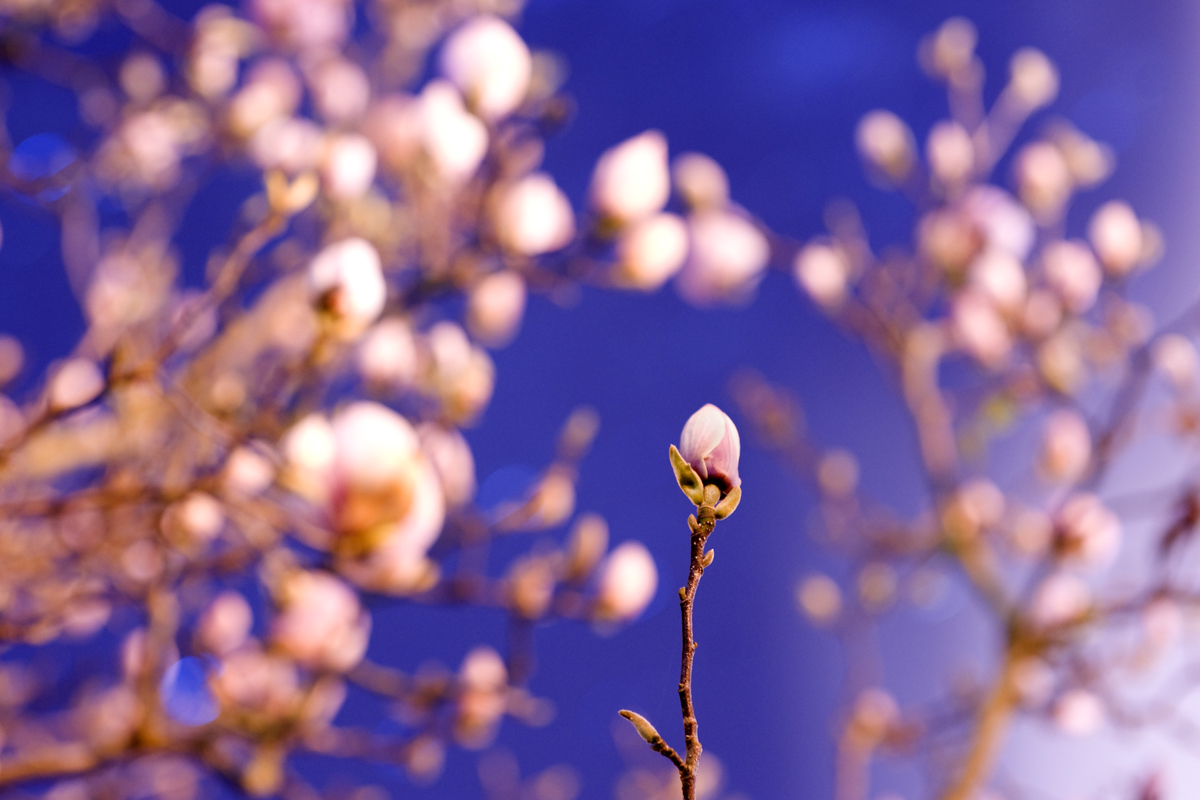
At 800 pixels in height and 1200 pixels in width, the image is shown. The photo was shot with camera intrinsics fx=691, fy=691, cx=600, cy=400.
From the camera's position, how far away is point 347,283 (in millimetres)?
318

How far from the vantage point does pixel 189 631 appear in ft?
2.02

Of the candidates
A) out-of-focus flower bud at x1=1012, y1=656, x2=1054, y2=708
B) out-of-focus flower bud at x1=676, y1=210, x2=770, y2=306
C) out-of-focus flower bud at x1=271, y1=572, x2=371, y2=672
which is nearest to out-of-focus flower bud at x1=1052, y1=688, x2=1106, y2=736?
out-of-focus flower bud at x1=1012, y1=656, x2=1054, y2=708

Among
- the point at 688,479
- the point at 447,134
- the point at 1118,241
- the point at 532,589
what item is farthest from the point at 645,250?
the point at 1118,241

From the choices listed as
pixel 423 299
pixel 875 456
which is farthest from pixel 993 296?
pixel 875 456

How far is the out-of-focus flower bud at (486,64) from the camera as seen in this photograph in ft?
1.63

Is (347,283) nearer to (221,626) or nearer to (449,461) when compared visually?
(449,461)

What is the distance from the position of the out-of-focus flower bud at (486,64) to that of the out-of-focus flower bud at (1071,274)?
774 mm

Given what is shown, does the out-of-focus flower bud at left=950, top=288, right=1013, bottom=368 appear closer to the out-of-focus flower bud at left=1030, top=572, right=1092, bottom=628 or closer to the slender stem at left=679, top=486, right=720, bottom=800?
the out-of-focus flower bud at left=1030, top=572, right=1092, bottom=628

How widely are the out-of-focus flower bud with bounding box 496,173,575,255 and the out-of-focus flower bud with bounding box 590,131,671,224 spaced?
0.05 m

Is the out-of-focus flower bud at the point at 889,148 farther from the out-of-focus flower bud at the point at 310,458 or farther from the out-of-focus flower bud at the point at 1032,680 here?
the out-of-focus flower bud at the point at 310,458

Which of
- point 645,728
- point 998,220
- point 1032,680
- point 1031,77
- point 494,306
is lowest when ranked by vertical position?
point 645,728

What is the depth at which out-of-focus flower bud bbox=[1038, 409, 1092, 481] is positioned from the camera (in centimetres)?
101

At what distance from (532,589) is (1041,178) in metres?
0.94

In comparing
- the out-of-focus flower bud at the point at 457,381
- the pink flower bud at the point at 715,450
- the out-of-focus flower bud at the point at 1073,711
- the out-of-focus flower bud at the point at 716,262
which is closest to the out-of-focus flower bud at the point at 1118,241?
the out-of-focus flower bud at the point at 716,262
